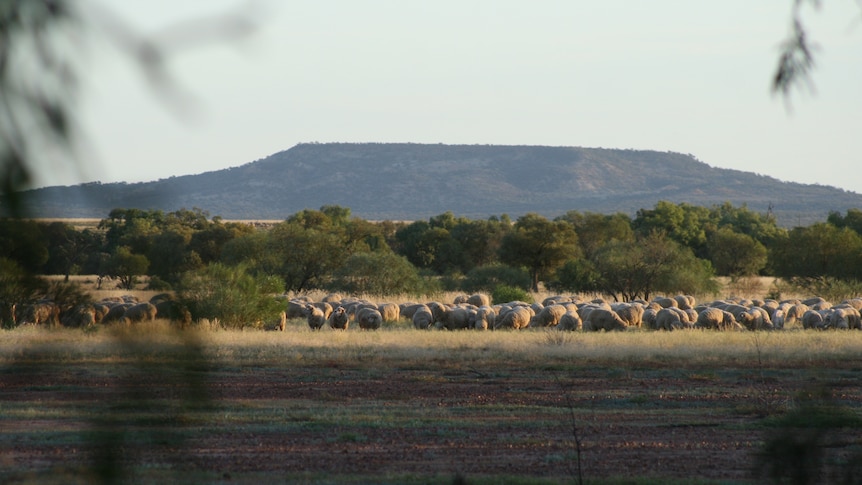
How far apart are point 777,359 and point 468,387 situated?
8.74 meters

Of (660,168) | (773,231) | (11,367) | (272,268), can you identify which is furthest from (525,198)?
(11,367)

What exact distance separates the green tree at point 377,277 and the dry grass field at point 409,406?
776 inches

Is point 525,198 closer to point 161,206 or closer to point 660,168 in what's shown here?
point 660,168

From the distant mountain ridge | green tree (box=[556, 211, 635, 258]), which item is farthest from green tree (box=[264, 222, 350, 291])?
the distant mountain ridge

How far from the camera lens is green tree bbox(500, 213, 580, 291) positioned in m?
58.7

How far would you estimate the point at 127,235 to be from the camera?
1481 millimetres

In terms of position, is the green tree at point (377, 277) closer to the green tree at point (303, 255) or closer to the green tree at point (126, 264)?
the green tree at point (303, 255)

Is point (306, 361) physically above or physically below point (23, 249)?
below

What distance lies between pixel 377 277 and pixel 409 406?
31.5 metres

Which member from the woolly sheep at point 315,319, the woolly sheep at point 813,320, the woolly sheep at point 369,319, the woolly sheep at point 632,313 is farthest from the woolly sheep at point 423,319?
the woolly sheep at point 813,320

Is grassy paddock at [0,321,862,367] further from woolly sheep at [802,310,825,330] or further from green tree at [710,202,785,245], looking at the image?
green tree at [710,202,785,245]

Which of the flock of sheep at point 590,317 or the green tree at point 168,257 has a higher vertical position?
the green tree at point 168,257

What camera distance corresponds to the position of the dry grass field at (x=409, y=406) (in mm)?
1543

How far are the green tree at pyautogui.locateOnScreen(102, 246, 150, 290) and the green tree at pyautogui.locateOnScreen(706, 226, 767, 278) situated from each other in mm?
66179
